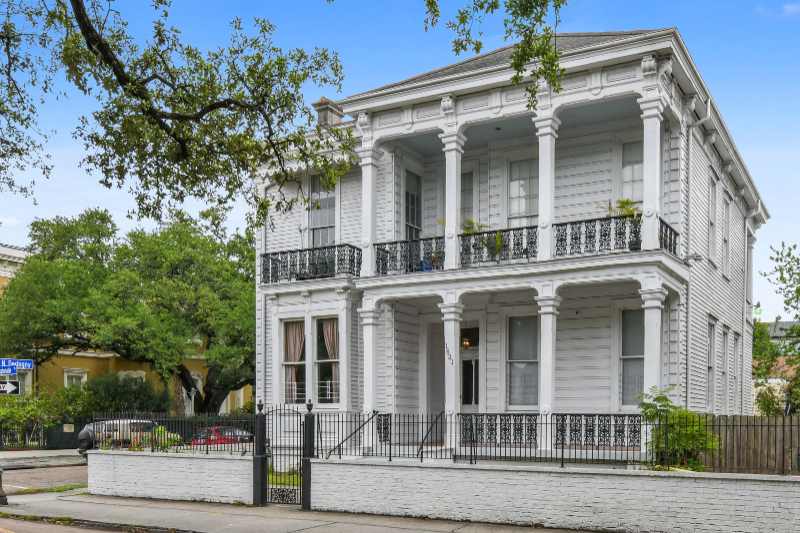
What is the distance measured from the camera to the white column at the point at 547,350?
16875 mm

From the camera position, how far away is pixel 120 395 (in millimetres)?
35906

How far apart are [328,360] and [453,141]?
6.31 meters

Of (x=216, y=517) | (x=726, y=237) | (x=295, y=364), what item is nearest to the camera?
(x=216, y=517)

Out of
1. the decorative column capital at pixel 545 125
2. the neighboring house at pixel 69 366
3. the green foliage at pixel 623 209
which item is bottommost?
the neighboring house at pixel 69 366

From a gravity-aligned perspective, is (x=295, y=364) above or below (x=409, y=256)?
below

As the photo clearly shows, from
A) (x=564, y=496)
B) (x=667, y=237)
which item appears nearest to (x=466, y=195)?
(x=667, y=237)

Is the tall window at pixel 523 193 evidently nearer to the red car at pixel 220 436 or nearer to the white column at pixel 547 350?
the white column at pixel 547 350

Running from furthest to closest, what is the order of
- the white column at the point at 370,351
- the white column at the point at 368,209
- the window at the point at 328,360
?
the window at the point at 328,360 < the white column at the point at 368,209 < the white column at the point at 370,351

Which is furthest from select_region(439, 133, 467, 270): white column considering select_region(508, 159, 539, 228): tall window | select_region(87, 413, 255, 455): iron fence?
select_region(87, 413, 255, 455): iron fence

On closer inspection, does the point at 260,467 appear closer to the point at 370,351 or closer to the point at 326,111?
the point at 370,351

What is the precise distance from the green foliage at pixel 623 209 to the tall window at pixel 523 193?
1850mm

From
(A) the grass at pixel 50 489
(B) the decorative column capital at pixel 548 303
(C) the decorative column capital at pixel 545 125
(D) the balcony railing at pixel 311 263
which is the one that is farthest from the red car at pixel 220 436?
(C) the decorative column capital at pixel 545 125

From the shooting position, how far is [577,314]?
1852 centimetres

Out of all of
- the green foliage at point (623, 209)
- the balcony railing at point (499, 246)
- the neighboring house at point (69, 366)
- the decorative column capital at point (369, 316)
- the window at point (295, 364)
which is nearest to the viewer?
the green foliage at point (623, 209)
